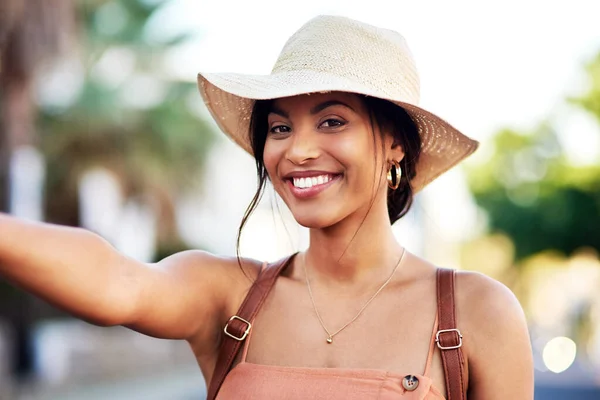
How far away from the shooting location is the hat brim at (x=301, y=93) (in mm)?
2586

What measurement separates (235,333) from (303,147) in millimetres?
Result: 577

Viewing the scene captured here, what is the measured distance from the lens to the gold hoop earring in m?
2.88

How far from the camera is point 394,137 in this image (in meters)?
2.85

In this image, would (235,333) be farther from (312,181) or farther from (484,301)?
(484,301)

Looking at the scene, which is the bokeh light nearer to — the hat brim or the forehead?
the hat brim

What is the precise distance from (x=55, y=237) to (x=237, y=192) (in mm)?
34465

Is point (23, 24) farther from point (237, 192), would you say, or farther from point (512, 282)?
point (512, 282)

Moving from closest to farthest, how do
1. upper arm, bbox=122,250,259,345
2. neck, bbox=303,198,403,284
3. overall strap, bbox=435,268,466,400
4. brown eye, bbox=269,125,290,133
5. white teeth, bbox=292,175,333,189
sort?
upper arm, bbox=122,250,259,345
overall strap, bbox=435,268,466,400
white teeth, bbox=292,175,333,189
brown eye, bbox=269,125,290,133
neck, bbox=303,198,403,284

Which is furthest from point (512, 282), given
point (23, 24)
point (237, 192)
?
point (23, 24)

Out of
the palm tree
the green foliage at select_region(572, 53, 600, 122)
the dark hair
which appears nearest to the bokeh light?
the palm tree

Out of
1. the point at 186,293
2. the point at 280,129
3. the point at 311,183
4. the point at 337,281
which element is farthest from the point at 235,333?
the point at 280,129

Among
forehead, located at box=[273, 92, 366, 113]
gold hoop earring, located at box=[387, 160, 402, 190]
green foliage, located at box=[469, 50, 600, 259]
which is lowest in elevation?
green foliage, located at box=[469, 50, 600, 259]

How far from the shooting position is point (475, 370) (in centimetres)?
256

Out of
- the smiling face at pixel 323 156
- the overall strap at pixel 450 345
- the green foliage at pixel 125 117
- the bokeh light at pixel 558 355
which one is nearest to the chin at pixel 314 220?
the smiling face at pixel 323 156
